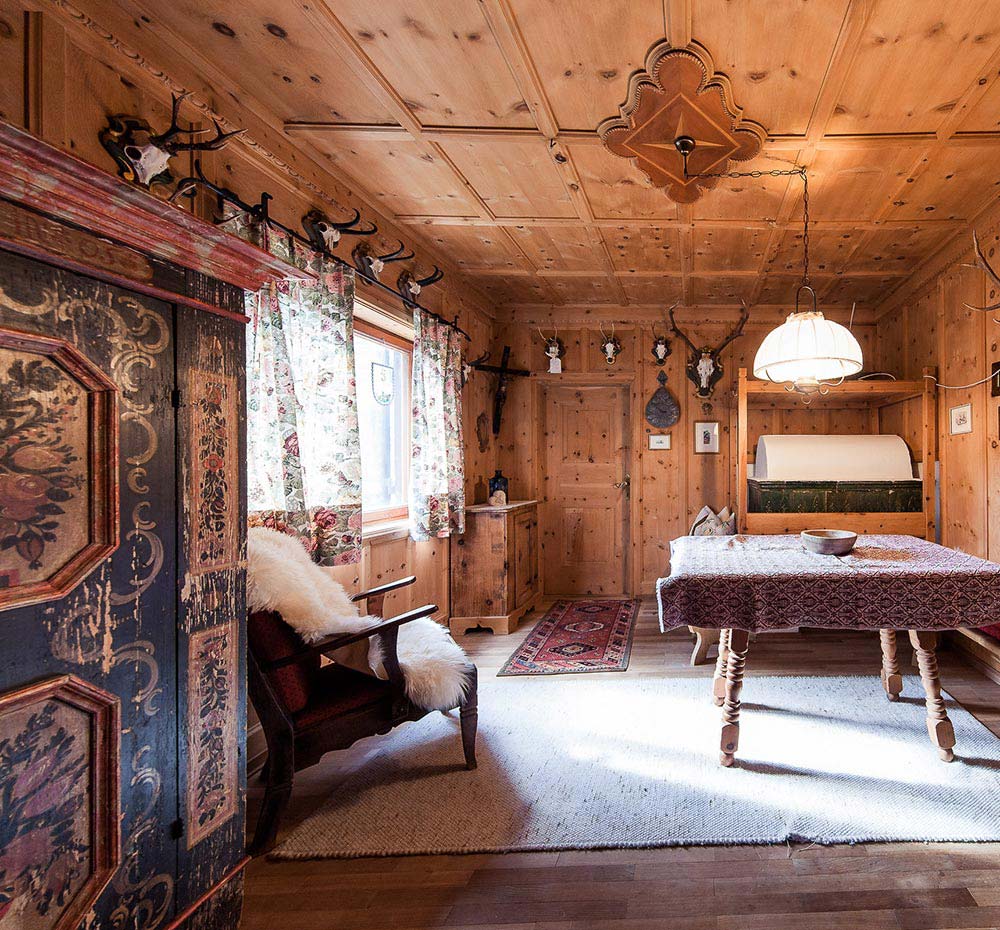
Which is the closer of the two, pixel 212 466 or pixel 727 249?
pixel 212 466

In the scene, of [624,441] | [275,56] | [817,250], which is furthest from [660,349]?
[275,56]

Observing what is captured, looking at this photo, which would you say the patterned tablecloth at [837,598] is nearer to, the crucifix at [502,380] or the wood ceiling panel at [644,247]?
the wood ceiling panel at [644,247]

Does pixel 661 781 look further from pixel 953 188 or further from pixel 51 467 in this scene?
pixel 953 188

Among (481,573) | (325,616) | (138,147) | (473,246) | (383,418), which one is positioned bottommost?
(481,573)

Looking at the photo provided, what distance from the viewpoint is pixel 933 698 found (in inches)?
91.0

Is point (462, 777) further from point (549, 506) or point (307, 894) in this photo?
point (549, 506)

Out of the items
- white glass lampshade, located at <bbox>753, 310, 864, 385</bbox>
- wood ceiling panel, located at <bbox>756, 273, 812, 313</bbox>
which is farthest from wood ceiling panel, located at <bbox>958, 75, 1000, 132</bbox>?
wood ceiling panel, located at <bbox>756, 273, 812, 313</bbox>

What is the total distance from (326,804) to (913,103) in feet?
11.4

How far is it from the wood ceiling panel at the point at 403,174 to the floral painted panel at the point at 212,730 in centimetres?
219

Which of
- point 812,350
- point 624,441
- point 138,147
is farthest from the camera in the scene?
point 624,441

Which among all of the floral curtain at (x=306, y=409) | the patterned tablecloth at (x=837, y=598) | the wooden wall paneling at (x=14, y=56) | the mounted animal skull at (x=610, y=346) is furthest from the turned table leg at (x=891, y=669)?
the wooden wall paneling at (x=14, y=56)

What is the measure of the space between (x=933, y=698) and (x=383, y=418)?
3.18 meters

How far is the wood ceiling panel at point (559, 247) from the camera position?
11.8ft

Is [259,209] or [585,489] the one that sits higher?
[259,209]
